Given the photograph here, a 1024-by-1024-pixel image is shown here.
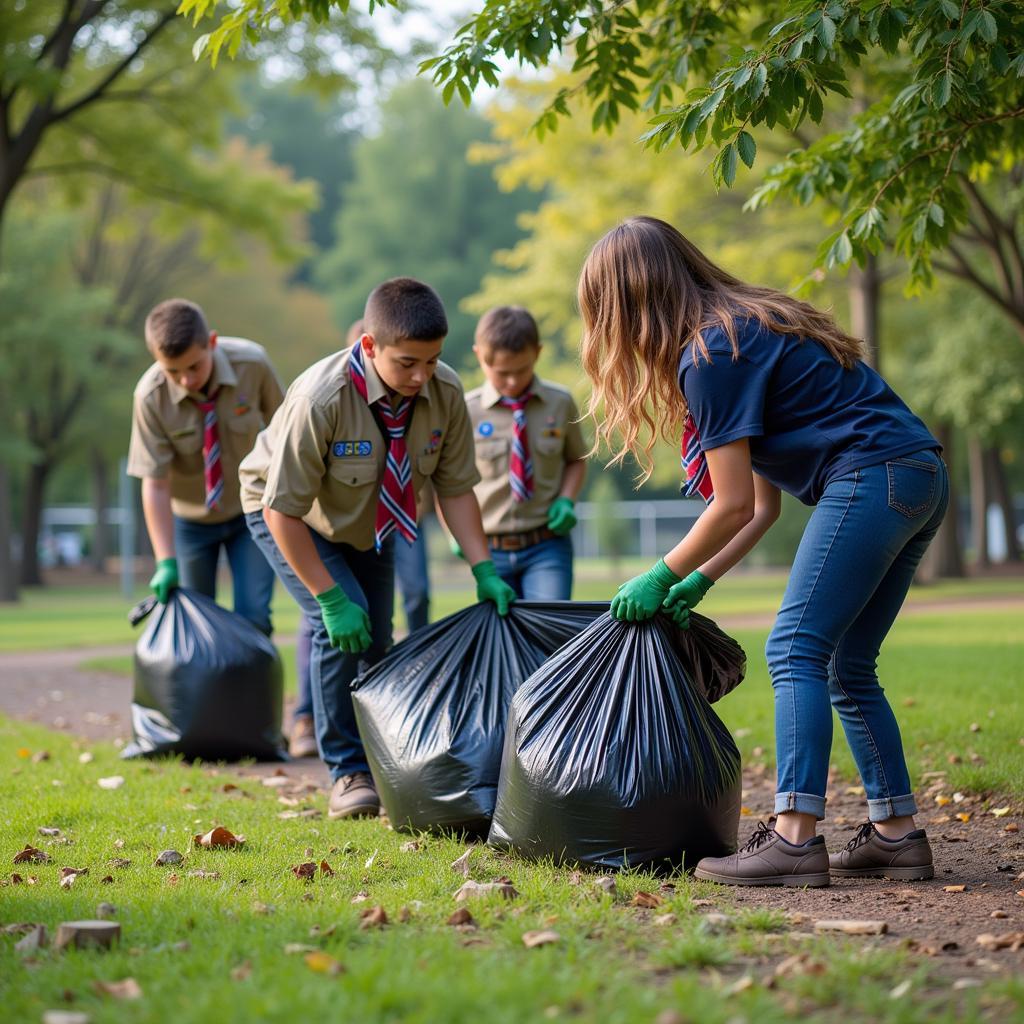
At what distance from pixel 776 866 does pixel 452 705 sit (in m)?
1.16

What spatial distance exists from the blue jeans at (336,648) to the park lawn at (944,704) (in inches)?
72.7

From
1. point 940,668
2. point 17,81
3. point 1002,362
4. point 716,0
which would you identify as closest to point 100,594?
point 17,81

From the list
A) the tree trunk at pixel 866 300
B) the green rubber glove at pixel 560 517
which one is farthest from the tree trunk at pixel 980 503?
the green rubber glove at pixel 560 517

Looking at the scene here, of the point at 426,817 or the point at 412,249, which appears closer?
the point at 426,817

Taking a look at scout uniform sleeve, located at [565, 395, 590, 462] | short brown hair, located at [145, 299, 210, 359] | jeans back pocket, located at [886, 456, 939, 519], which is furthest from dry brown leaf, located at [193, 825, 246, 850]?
scout uniform sleeve, located at [565, 395, 590, 462]

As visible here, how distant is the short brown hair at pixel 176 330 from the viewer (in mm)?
5352

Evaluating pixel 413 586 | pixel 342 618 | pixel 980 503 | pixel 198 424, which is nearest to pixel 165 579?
pixel 198 424

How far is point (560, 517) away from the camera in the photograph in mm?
5426

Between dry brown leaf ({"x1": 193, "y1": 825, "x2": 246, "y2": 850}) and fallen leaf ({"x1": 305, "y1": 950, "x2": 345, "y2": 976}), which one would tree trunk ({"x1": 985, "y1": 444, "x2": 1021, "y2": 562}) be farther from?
fallen leaf ({"x1": 305, "y1": 950, "x2": 345, "y2": 976})

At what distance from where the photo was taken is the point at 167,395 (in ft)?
18.5

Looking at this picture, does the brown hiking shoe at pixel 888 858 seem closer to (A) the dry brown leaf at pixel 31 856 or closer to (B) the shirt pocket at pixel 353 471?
(B) the shirt pocket at pixel 353 471

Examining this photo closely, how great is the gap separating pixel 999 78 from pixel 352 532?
2.56 meters

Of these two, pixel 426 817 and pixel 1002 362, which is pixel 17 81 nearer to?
pixel 426 817

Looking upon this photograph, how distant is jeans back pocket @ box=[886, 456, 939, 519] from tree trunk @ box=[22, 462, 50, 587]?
2490 cm
